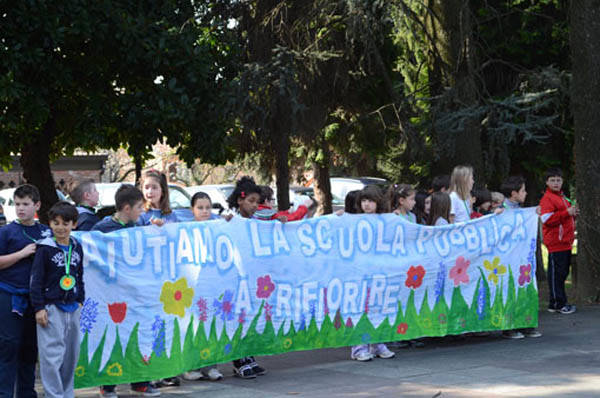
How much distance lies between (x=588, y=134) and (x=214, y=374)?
23.1ft

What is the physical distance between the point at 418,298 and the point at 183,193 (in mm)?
15766

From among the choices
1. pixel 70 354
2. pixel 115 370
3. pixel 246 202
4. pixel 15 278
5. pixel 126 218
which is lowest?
pixel 115 370

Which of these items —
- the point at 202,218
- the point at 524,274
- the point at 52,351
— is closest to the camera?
the point at 52,351

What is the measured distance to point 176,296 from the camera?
7598mm

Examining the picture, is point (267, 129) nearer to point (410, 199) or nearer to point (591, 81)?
point (591, 81)

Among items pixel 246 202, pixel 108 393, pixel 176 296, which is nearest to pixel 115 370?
pixel 108 393

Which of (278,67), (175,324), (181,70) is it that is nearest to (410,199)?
(175,324)

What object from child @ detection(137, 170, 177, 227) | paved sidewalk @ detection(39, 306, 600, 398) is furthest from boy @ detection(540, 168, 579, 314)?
child @ detection(137, 170, 177, 227)

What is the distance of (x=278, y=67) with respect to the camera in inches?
558

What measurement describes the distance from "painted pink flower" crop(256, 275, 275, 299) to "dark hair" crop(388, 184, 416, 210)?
5.72ft

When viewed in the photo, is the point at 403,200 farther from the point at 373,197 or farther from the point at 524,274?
the point at 524,274

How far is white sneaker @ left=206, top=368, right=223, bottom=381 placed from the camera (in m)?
7.89

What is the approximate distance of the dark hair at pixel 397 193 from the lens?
30.7 ft

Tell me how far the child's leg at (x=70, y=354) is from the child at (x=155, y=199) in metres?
1.40
